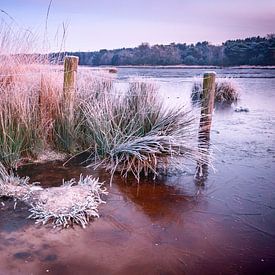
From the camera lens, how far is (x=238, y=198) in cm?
388

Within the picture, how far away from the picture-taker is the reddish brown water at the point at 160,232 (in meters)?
2.55

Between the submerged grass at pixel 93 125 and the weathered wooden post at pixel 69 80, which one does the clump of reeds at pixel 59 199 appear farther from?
the weathered wooden post at pixel 69 80

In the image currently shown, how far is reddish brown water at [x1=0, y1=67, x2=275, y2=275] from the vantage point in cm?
255

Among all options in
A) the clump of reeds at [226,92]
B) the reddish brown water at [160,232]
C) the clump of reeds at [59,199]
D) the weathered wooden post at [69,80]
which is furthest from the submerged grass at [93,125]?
the clump of reeds at [226,92]

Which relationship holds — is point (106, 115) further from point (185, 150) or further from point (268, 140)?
point (268, 140)

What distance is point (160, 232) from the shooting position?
9.99ft

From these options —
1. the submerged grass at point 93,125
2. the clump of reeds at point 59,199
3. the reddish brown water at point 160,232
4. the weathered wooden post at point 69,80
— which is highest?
the weathered wooden post at point 69,80

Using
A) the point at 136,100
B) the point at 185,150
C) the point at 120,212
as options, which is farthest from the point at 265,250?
the point at 136,100

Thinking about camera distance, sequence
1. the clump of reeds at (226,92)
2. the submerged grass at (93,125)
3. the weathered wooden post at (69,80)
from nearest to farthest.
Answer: the submerged grass at (93,125), the weathered wooden post at (69,80), the clump of reeds at (226,92)

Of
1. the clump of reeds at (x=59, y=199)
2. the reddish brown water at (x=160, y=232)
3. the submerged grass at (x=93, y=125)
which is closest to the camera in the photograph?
the reddish brown water at (x=160, y=232)

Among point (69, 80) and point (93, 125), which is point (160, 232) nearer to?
point (93, 125)

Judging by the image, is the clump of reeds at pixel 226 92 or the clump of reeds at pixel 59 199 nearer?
the clump of reeds at pixel 59 199

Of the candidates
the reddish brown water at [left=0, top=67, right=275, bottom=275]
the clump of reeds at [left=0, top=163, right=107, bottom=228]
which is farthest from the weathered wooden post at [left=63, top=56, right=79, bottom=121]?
the clump of reeds at [left=0, top=163, right=107, bottom=228]

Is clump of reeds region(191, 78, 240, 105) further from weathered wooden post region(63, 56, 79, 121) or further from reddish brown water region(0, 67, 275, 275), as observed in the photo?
reddish brown water region(0, 67, 275, 275)
